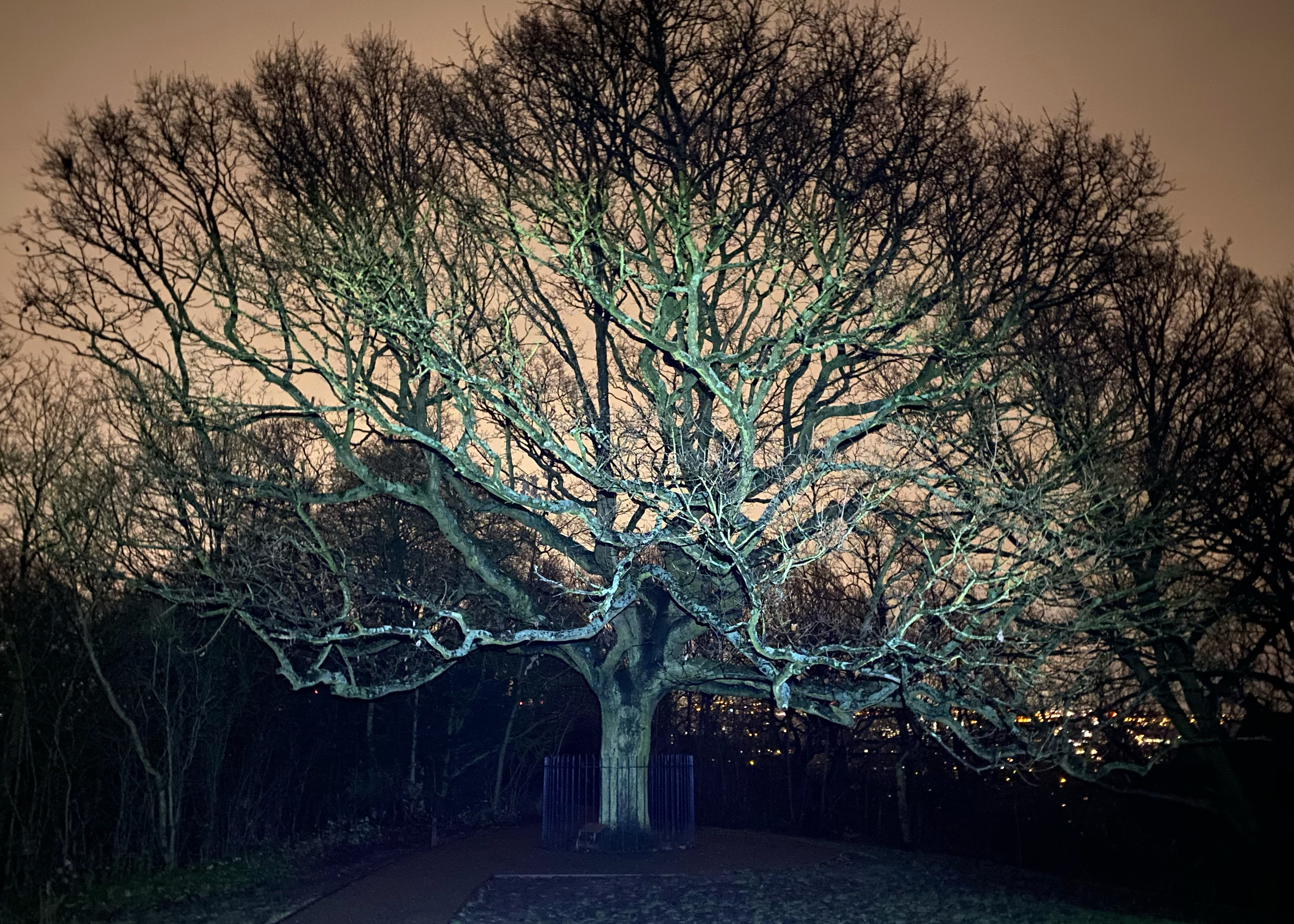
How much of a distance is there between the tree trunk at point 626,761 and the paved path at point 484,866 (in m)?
0.51

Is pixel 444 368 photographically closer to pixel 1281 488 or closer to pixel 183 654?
pixel 183 654

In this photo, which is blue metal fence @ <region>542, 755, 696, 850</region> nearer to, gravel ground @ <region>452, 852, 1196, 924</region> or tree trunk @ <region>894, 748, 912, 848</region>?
gravel ground @ <region>452, 852, 1196, 924</region>

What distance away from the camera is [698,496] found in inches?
432

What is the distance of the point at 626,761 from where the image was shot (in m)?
18.4

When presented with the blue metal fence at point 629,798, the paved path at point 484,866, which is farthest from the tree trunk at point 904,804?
the blue metal fence at point 629,798

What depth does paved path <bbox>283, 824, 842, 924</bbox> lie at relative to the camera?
12.7m

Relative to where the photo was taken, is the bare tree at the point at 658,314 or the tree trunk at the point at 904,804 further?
the tree trunk at the point at 904,804

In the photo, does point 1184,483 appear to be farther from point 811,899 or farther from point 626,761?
point 626,761

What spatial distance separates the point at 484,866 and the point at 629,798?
2801 mm

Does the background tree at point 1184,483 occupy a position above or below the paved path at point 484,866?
above

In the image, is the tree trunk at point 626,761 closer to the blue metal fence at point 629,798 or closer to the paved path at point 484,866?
the blue metal fence at point 629,798

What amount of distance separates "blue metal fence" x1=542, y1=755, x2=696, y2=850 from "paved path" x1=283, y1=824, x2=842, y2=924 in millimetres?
429

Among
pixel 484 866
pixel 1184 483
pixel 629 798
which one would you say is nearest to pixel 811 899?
pixel 629 798

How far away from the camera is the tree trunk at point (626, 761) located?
59.3ft
